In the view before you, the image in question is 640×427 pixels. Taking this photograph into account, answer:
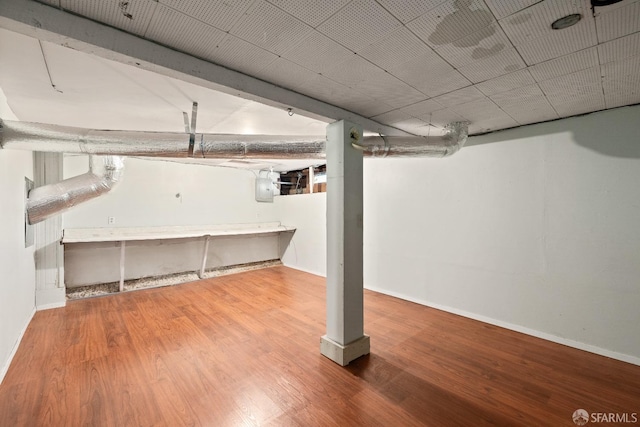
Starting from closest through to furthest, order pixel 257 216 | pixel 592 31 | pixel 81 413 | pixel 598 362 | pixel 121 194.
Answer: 1. pixel 592 31
2. pixel 81 413
3. pixel 598 362
4. pixel 121 194
5. pixel 257 216

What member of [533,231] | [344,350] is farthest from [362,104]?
[533,231]

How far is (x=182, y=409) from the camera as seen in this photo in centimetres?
161

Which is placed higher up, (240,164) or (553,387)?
(240,164)

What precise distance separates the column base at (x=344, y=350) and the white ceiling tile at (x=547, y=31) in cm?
221

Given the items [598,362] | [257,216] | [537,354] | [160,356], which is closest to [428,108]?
[537,354]

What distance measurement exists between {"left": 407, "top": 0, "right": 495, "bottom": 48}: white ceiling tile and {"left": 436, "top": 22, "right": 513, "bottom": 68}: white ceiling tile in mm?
17

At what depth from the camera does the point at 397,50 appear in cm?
139

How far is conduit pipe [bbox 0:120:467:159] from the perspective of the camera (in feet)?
5.96

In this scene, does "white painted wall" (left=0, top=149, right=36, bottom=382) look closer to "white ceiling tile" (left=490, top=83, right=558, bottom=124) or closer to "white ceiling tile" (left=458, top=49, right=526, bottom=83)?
"white ceiling tile" (left=458, top=49, right=526, bottom=83)

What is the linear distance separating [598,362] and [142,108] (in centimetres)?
439

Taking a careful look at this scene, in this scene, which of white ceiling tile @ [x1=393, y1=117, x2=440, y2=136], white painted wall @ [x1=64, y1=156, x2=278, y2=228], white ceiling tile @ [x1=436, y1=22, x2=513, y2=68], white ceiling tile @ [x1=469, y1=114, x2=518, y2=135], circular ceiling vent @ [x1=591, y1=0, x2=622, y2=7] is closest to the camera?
circular ceiling vent @ [x1=591, y1=0, x2=622, y2=7]

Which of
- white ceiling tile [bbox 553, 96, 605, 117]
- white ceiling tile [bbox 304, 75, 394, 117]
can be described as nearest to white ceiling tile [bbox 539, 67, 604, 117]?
white ceiling tile [bbox 553, 96, 605, 117]

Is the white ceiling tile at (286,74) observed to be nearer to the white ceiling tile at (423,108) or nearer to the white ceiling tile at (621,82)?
the white ceiling tile at (423,108)

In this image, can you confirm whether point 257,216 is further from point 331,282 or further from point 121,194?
point 331,282
